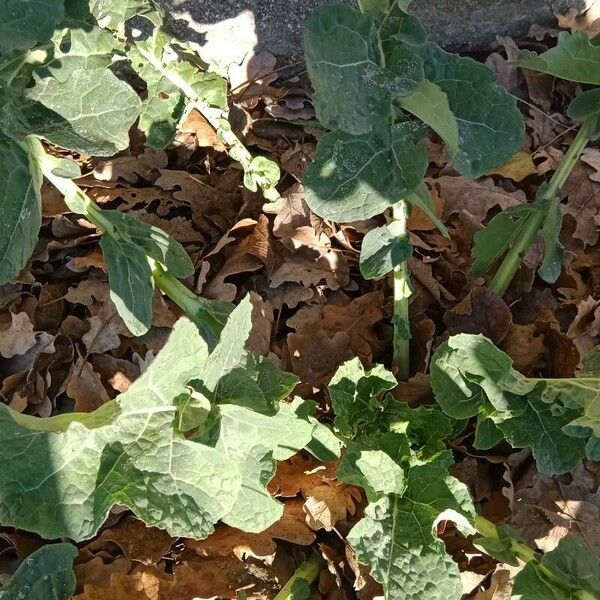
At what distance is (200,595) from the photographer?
6.46ft

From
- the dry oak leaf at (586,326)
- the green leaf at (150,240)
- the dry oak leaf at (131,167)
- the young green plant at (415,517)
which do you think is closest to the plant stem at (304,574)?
the young green plant at (415,517)

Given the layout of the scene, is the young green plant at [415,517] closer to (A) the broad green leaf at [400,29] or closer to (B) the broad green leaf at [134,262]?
(B) the broad green leaf at [134,262]

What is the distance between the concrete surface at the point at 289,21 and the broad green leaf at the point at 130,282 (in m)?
0.92

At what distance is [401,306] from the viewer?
1.96 m

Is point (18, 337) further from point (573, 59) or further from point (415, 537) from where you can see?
point (573, 59)

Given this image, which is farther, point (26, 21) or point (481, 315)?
point (481, 315)

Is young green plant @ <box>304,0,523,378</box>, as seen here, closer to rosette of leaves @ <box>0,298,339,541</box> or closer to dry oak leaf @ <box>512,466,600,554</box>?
rosette of leaves @ <box>0,298,339,541</box>

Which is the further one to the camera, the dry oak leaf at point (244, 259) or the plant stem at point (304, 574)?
the dry oak leaf at point (244, 259)

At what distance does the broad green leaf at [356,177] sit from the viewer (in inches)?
59.4

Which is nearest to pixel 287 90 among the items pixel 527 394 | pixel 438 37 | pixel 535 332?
pixel 438 37

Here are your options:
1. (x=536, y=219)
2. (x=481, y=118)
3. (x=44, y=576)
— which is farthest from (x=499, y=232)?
(x=44, y=576)

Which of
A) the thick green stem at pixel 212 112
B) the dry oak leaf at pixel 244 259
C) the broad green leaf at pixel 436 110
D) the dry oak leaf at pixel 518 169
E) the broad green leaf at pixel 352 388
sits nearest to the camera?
the broad green leaf at pixel 436 110

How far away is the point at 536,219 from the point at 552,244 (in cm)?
20

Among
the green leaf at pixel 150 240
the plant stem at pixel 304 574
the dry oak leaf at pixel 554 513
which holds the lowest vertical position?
the plant stem at pixel 304 574
